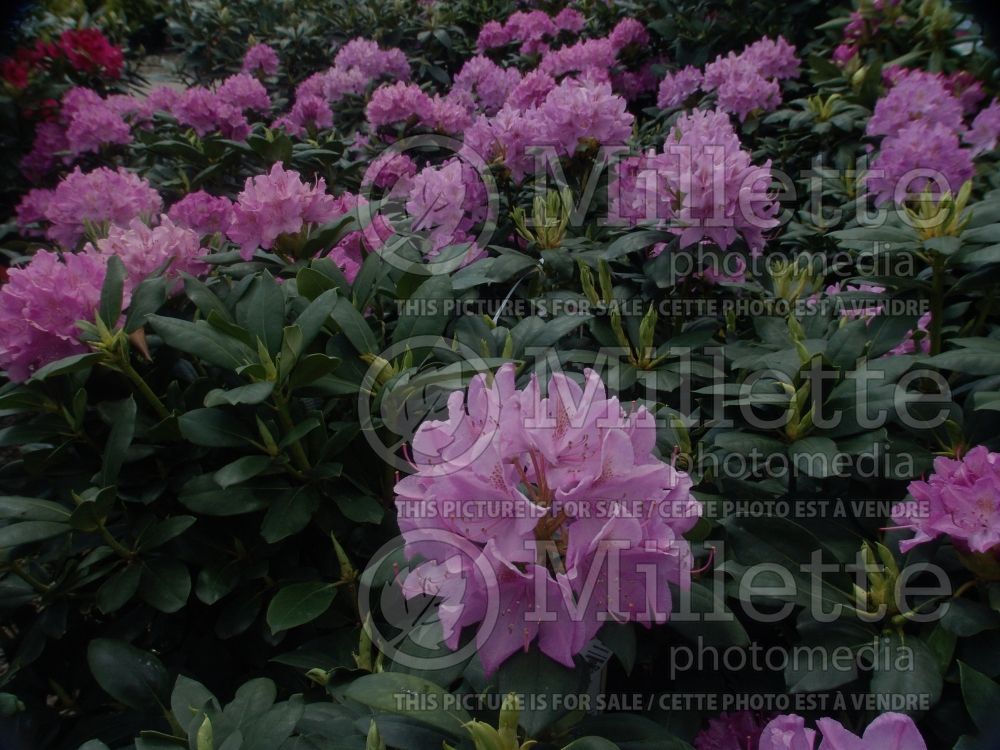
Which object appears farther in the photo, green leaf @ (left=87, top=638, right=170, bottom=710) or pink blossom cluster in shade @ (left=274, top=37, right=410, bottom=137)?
pink blossom cluster in shade @ (left=274, top=37, right=410, bottom=137)

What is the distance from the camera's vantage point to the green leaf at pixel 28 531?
1.02m

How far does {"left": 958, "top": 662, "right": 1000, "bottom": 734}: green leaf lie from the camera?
782 millimetres

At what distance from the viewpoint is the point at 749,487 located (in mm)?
994

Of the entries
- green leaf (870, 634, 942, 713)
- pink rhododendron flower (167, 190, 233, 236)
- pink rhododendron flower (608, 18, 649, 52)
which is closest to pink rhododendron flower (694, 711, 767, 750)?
green leaf (870, 634, 942, 713)

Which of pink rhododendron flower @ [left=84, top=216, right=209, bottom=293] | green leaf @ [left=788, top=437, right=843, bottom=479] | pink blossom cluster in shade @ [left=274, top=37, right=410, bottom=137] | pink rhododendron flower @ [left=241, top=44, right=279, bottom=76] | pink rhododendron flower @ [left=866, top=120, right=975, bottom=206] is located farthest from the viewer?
Answer: pink rhododendron flower @ [left=241, top=44, right=279, bottom=76]

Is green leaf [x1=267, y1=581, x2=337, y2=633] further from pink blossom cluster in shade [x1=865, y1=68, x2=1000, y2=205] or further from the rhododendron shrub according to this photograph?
pink blossom cluster in shade [x1=865, y1=68, x2=1000, y2=205]

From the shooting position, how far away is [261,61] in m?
4.17

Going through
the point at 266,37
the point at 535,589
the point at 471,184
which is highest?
the point at 266,37

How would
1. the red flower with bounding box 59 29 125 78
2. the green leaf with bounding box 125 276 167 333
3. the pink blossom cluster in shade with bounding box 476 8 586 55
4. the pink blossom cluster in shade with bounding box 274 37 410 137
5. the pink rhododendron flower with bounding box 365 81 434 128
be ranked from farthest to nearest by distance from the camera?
1. the pink blossom cluster in shade with bounding box 476 8 586 55
2. the red flower with bounding box 59 29 125 78
3. the pink blossom cluster in shade with bounding box 274 37 410 137
4. the pink rhododendron flower with bounding box 365 81 434 128
5. the green leaf with bounding box 125 276 167 333

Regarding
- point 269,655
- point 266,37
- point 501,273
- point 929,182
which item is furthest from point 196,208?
point 266,37

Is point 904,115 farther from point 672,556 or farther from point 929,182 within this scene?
point 672,556

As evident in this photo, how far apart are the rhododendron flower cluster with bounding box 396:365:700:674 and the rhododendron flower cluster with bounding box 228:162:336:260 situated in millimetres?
872

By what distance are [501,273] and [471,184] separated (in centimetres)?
51

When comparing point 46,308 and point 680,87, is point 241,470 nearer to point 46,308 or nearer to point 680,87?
point 46,308
